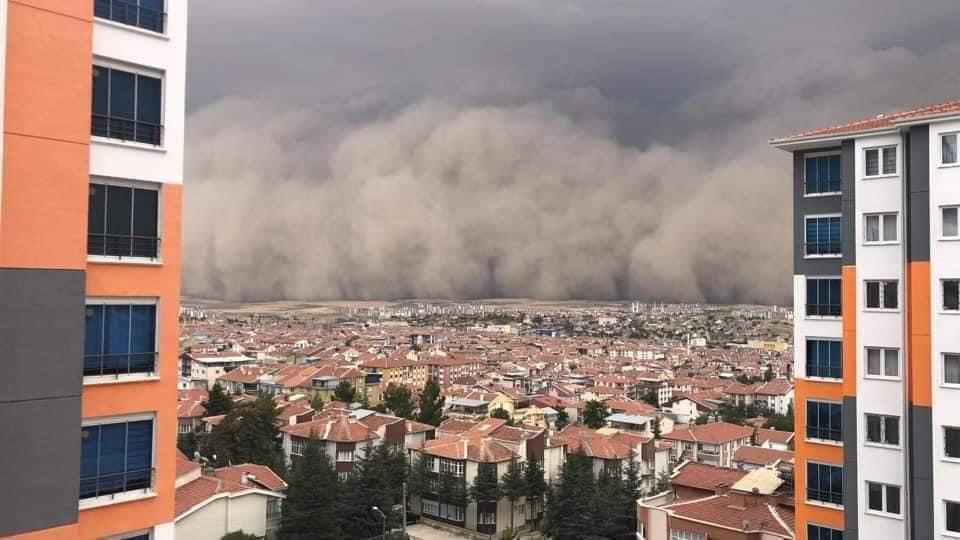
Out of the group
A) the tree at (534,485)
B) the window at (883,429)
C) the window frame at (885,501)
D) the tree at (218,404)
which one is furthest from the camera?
the tree at (218,404)

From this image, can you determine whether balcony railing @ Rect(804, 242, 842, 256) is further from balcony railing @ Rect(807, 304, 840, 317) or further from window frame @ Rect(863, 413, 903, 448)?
window frame @ Rect(863, 413, 903, 448)

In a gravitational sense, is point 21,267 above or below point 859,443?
above

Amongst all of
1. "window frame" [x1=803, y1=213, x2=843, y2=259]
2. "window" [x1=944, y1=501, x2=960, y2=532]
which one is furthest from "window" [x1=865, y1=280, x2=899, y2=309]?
"window" [x1=944, y1=501, x2=960, y2=532]

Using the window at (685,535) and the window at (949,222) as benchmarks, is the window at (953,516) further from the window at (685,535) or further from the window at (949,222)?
the window at (685,535)

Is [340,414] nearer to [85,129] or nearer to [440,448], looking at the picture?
[440,448]

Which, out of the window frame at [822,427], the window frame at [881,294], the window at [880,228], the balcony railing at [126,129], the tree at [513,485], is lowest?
the tree at [513,485]

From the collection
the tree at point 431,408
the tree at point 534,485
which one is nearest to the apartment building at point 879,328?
the tree at point 534,485

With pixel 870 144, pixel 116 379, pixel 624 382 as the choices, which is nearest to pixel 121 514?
pixel 116 379

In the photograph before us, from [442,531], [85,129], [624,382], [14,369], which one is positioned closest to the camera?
[14,369]
